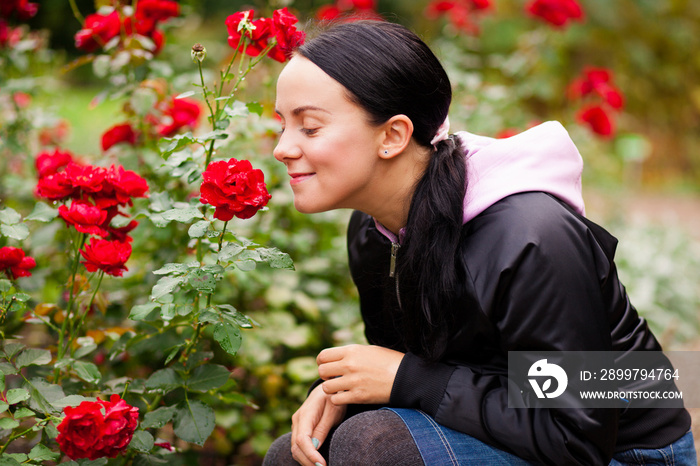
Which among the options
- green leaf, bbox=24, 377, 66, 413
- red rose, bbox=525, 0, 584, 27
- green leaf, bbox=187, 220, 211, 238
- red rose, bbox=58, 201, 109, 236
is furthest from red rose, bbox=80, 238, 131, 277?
red rose, bbox=525, 0, 584, 27

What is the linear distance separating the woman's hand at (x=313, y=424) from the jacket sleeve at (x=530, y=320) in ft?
0.69

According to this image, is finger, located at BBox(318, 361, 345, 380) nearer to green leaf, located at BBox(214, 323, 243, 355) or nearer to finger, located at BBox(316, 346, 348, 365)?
finger, located at BBox(316, 346, 348, 365)

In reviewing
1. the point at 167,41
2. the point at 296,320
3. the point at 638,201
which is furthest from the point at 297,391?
the point at 638,201

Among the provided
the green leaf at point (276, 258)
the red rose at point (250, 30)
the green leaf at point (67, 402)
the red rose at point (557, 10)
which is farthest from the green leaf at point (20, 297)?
the red rose at point (557, 10)

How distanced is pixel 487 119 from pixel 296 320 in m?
1.41

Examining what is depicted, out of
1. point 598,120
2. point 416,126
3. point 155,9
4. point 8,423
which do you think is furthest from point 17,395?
point 598,120

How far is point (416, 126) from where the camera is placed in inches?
53.9

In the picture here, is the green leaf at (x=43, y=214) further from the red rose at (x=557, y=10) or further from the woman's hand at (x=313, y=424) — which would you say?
the red rose at (x=557, y=10)

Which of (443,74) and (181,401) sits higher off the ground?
(443,74)

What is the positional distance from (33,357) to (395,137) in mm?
879

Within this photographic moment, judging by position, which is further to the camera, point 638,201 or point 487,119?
point 638,201

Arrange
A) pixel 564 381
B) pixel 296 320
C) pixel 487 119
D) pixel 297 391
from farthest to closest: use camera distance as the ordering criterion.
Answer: pixel 487 119 < pixel 296 320 < pixel 297 391 < pixel 564 381

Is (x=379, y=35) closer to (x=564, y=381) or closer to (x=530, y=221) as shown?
(x=530, y=221)

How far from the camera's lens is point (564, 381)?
115 centimetres
